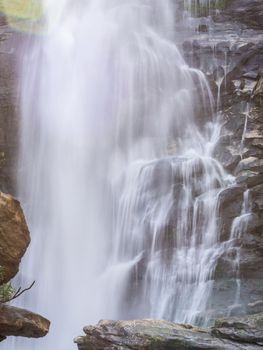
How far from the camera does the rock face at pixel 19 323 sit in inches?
407

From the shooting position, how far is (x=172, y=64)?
983 inches

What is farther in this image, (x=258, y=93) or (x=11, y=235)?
(x=258, y=93)

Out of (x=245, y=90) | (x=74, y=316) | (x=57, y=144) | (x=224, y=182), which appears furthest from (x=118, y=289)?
(x=245, y=90)

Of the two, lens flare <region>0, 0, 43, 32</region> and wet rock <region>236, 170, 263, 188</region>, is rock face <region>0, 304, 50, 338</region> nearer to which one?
wet rock <region>236, 170, 263, 188</region>

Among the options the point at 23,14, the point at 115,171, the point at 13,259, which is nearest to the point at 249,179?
the point at 115,171

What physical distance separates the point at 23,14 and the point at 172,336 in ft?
79.4

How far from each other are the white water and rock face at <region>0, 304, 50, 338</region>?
5279mm

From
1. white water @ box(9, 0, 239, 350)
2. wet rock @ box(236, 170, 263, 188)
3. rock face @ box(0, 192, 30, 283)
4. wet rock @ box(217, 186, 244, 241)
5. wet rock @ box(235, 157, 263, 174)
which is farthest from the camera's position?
wet rock @ box(235, 157, 263, 174)

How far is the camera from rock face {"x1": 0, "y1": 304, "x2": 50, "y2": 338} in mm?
10336

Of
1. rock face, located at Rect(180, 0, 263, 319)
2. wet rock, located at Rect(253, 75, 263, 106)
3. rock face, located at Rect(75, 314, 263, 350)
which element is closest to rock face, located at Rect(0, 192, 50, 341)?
rock face, located at Rect(75, 314, 263, 350)

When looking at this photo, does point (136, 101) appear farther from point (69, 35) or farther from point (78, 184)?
point (69, 35)

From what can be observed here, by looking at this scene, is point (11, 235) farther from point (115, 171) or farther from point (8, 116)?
point (8, 116)

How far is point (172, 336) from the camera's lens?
10.1 metres

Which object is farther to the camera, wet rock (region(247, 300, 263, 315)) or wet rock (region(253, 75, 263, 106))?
wet rock (region(253, 75, 263, 106))
